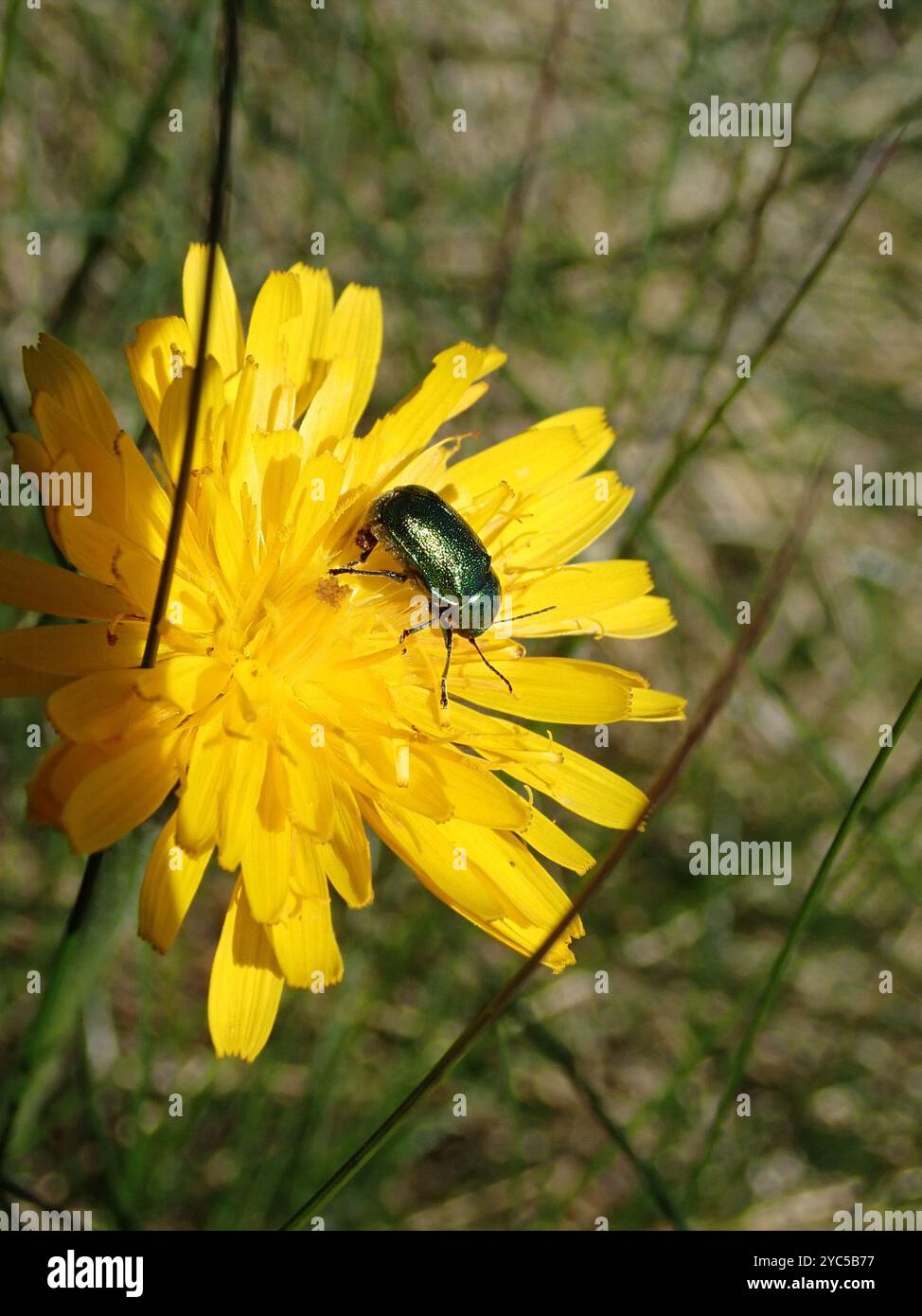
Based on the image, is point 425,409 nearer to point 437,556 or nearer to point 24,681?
point 437,556

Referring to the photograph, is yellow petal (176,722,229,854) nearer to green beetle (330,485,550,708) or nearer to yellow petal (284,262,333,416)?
green beetle (330,485,550,708)

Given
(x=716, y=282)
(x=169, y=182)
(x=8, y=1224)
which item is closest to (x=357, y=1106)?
(x=8, y=1224)

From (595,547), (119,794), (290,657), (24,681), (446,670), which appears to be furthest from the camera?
(595,547)

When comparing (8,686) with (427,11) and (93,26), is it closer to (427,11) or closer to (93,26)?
(93,26)

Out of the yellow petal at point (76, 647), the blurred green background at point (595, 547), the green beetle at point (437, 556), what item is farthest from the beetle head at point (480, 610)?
the blurred green background at point (595, 547)

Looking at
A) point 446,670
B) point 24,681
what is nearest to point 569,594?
point 446,670

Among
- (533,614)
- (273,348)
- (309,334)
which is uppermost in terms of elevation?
(309,334)
